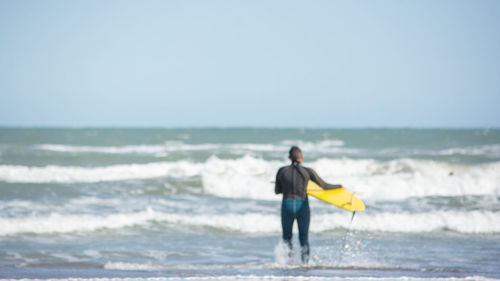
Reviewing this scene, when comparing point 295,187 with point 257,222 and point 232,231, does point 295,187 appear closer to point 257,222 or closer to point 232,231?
point 232,231

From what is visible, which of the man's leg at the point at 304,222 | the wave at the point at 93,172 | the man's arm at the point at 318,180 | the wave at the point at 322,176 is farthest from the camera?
the wave at the point at 93,172

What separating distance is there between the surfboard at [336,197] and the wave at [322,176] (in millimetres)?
8226

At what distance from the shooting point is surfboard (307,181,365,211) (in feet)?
23.8

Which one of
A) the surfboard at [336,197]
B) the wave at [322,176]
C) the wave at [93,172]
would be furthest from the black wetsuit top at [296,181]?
the wave at [93,172]

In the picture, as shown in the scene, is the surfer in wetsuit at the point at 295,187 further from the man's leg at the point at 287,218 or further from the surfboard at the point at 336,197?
the surfboard at the point at 336,197

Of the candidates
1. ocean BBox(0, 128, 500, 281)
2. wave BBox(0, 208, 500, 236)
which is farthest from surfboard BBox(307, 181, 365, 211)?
wave BBox(0, 208, 500, 236)

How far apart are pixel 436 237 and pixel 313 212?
3.19m

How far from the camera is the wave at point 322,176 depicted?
16906 millimetres

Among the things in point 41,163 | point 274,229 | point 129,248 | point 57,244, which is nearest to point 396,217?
point 274,229

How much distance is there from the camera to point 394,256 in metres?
8.58

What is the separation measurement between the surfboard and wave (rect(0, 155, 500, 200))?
27.0 feet

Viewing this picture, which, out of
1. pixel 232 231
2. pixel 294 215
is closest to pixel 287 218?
pixel 294 215

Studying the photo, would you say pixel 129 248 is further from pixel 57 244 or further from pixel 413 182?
pixel 413 182

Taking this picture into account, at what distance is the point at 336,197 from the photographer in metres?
7.44
